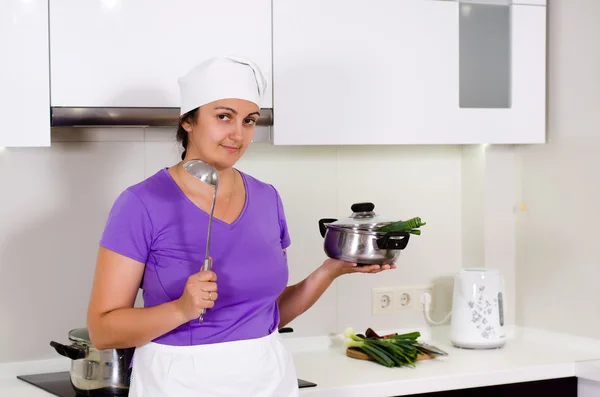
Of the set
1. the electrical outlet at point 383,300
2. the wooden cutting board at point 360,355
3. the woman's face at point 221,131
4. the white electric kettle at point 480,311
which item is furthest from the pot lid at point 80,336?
the white electric kettle at point 480,311

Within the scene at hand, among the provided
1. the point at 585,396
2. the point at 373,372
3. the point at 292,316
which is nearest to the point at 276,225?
the point at 292,316

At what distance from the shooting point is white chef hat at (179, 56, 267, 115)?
1.75 meters

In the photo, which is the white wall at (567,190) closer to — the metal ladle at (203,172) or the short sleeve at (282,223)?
the short sleeve at (282,223)

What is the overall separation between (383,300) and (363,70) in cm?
80

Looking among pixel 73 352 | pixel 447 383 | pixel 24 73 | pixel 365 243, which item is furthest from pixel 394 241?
pixel 24 73

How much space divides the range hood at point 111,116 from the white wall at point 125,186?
0.31 meters

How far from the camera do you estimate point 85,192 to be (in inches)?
99.8

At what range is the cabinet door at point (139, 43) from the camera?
2.17m

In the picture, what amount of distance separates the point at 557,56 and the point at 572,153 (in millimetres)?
307

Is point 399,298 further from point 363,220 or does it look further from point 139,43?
point 139,43

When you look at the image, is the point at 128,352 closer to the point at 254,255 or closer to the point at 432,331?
the point at 254,255

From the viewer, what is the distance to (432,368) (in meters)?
2.50

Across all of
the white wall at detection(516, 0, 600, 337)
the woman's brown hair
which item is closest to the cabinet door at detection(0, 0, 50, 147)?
the woman's brown hair

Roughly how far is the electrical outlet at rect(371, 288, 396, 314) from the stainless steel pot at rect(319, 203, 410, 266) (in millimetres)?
846
